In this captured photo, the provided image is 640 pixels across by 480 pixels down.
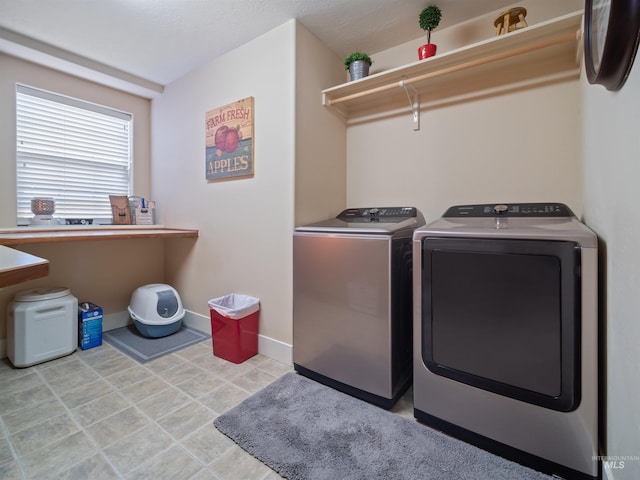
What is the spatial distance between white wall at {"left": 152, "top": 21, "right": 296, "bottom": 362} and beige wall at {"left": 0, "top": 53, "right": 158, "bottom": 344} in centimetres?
16

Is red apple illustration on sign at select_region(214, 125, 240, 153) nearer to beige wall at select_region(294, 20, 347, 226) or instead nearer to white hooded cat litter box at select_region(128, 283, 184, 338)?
beige wall at select_region(294, 20, 347, 226)

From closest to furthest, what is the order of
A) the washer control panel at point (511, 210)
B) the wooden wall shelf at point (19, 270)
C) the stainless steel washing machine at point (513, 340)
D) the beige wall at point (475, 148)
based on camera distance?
the wooden wall shelf at point (19, 270) < the stainless steel washing machine at point (513, 340) < the washer control panel at point (511, 210) < the beige wall at point (475, 148)

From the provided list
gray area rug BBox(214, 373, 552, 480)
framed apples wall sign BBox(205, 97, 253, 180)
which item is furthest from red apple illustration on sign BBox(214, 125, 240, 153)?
gray area rug BBox(214, 373, 552, 480)

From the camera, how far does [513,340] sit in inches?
45.7

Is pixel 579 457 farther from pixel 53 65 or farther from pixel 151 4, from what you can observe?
pixel 53 65

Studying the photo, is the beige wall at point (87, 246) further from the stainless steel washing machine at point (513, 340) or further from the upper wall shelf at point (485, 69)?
the stainless steel washing machine at point (513, 340)

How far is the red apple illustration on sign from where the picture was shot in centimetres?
224

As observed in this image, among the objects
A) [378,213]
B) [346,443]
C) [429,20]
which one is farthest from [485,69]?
[346,443]

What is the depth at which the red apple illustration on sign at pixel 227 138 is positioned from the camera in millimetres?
2237

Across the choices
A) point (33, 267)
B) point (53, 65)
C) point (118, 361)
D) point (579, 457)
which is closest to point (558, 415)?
point (579, 457)

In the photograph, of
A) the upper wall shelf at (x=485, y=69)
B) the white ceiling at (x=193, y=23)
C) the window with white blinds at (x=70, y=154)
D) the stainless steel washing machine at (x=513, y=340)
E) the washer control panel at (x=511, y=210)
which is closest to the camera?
the stainless steel washing machine at (x=513, y=340)

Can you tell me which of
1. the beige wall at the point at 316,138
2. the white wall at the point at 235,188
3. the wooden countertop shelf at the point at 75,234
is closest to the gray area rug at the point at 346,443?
the white wall at the point at 235,188

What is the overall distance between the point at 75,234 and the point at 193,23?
167 cm

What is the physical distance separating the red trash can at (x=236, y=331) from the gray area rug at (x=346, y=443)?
1.54ft
